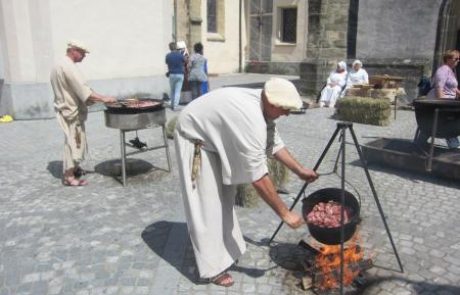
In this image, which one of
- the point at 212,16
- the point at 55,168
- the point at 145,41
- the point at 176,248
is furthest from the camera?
the point at 212,16

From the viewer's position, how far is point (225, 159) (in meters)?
3.25

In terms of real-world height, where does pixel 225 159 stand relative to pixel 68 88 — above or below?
below

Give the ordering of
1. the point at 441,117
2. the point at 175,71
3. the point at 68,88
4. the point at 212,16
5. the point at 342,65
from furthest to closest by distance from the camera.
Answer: the point at 212,16 → the point at 342,65 → the point at 175,71 → the point at 441,117 → the point at 68,88

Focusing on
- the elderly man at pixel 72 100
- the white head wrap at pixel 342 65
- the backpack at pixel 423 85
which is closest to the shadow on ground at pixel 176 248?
the elderly man at pixel 72 100

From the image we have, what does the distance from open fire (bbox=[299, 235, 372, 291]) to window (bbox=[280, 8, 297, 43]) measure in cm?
2243

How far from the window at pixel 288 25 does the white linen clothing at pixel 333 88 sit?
41.6 feet

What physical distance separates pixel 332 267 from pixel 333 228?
44 cm

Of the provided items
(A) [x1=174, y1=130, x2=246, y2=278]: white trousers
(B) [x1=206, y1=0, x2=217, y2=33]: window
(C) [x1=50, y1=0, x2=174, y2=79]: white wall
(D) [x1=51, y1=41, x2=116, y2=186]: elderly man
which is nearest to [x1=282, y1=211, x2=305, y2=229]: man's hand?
(A) [x1=174, y1=130, x2=246, y2=278]: white trousers

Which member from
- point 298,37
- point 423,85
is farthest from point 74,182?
point 298,37

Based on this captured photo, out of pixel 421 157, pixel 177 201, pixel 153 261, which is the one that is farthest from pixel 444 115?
pixel 153 261

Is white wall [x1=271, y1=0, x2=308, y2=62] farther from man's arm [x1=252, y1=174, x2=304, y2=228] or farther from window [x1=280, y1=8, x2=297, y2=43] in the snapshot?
man's arm [x1=252, y1=174, x2=304, y2=228]

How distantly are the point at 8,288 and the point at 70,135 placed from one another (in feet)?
8.62

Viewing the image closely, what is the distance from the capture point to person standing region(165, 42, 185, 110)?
1223cm

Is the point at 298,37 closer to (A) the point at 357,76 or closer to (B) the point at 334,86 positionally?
(B) the point at 334,86
